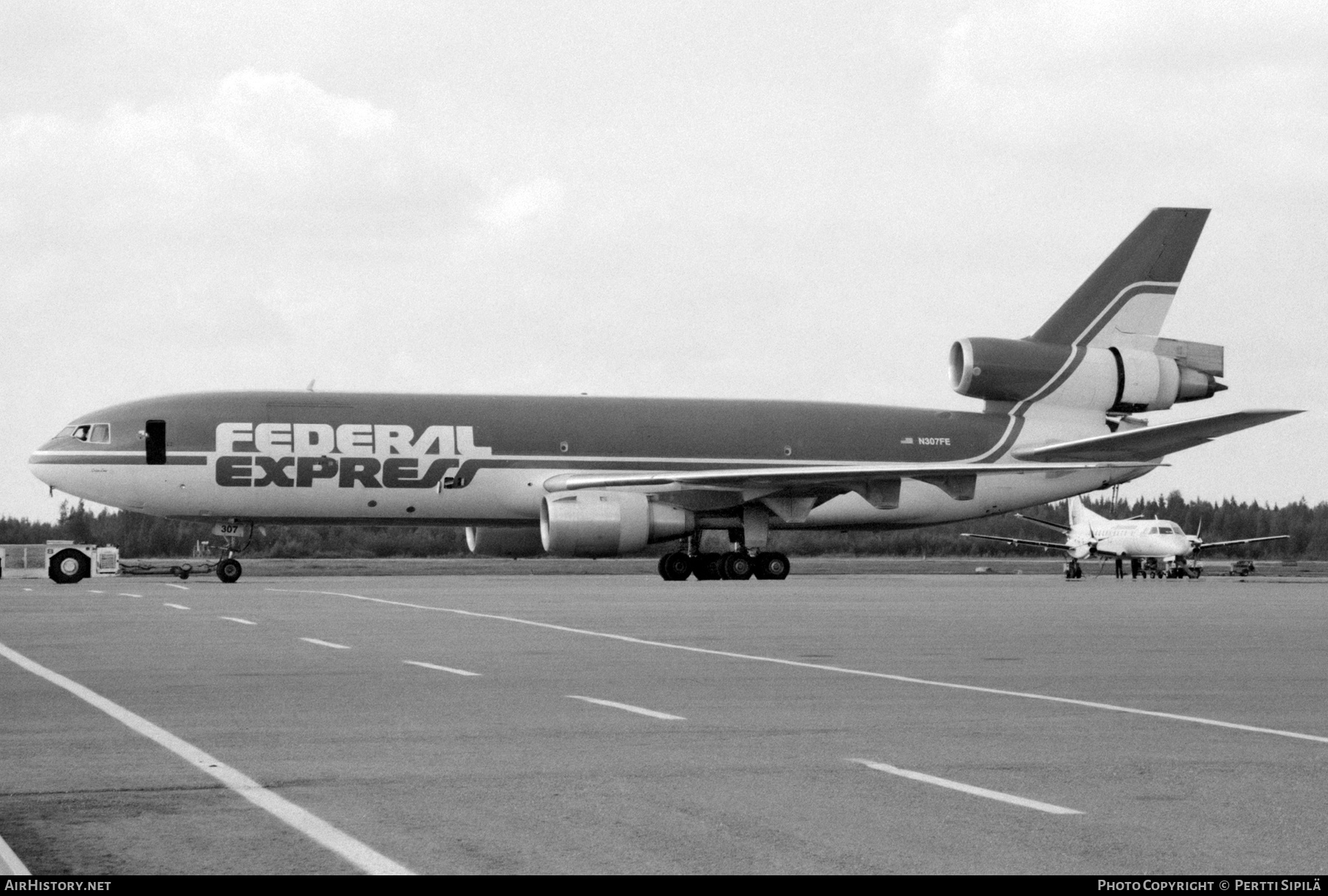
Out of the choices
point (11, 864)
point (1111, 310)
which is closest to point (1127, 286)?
point (1111, 310)

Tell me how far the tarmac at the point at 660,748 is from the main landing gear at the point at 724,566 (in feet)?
61.4

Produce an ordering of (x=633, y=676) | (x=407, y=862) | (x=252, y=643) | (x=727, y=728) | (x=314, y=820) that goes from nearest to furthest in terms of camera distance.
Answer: (x=407, y=862) < (x=314, y=820) < (x=727, y=728) < (x=633, y=676) < (x=252, y=643)

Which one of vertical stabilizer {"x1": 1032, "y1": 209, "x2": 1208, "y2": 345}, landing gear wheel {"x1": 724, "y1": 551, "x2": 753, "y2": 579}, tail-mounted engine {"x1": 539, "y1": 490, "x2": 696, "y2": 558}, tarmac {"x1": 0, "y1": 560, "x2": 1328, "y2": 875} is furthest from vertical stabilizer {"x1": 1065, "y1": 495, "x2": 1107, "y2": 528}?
tarmac {"x1": 0, "y1": 560, "x2": 1328, "y2": 875}

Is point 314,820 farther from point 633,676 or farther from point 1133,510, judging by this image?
point 1133,510

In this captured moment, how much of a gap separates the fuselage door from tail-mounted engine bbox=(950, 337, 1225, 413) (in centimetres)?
1912

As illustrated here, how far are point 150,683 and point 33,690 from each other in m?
0.86

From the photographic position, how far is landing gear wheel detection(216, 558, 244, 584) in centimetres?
3612

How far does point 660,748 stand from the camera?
9.12 m

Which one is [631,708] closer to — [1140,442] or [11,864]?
[11,864]

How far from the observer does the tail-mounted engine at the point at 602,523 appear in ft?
118

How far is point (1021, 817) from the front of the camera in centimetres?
692

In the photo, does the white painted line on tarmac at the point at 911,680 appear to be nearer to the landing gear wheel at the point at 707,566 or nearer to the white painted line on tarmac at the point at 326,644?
the white painted line on tarmac at the point at 326,644

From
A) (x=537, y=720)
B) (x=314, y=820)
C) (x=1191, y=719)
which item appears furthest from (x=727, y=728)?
(x=314, y=820)

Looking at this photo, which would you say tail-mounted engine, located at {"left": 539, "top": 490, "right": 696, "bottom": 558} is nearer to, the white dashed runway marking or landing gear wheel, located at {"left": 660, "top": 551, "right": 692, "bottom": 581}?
landing gear wheel, located at {"left": 660, "top": 551, "right": 692, "bottom": 581}
